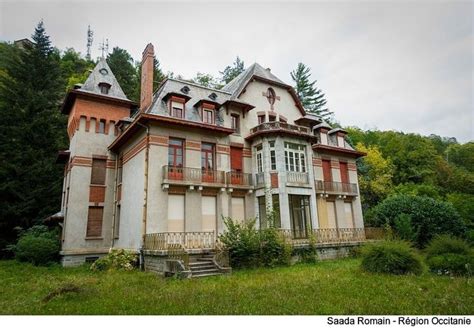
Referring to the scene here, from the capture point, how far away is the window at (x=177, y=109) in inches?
699

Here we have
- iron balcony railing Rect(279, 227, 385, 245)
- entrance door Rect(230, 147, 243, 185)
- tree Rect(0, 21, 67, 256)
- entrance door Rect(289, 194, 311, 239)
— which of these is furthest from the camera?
tree Rect(0, 21, 67, 256)

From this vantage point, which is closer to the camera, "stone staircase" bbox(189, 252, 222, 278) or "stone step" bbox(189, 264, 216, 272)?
"stone staircase" bbox(189, 252, 222, 278)

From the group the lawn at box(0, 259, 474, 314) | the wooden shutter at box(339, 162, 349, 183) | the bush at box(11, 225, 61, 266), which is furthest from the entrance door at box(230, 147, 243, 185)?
the bush at box(11, 225, 61, 266)

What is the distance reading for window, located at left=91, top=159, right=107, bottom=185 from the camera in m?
20.2

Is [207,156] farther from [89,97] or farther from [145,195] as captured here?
[89,97]

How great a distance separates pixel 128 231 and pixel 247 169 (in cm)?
801

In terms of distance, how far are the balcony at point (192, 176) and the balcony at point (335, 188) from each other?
24.3ft

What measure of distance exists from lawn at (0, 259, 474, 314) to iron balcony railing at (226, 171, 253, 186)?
26.3 feet

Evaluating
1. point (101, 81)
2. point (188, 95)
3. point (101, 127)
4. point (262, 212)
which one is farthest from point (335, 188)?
point (101, 81)

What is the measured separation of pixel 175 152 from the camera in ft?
57.4

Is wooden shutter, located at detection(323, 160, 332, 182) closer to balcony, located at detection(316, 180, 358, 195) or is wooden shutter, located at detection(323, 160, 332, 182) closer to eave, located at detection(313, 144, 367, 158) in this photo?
balcony, located at detection(316, 180, 358, 195)

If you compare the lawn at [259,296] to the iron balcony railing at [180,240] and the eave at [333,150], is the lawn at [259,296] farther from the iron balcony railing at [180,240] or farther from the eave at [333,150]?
the eave at [333,150]

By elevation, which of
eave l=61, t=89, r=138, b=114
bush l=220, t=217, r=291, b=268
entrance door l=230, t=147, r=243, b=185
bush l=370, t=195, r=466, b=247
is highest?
eave l=61, t=89, r=138, b=114

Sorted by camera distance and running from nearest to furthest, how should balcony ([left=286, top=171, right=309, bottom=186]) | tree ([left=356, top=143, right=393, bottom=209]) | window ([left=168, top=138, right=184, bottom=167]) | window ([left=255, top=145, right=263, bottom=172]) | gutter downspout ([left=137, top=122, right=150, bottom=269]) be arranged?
gutter downspout ([left=137, top=122, right=150, bottom=269]), window ([left=168, top=138, right=184, bottom=167]), balcony ([left=286, top=171, right=309, bottom=186]), window ([left=255, top=145, right=263, bottom=172]), tree ([left=356, top=143, right=393, bottom=209])
